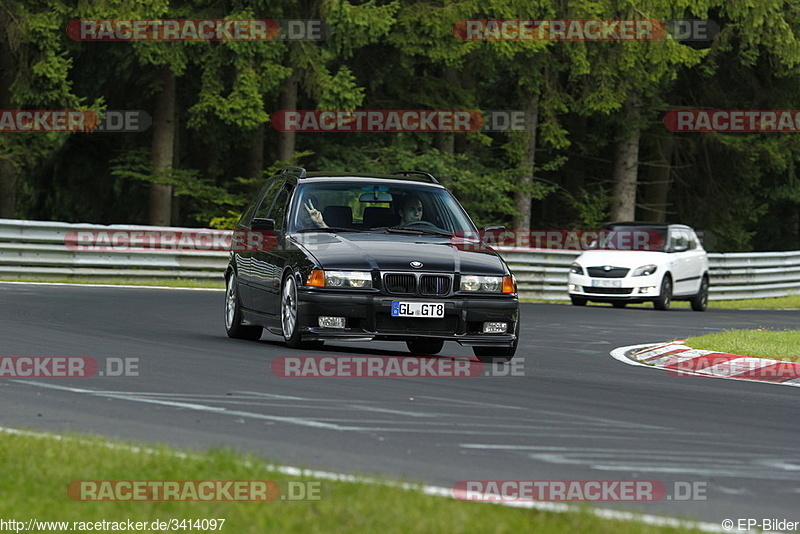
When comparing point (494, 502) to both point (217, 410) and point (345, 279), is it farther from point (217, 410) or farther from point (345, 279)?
point (345, 279)

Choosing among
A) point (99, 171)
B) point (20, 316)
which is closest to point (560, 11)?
point (99, 171)

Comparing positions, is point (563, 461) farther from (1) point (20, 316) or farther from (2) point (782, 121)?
(2) point (782, 121)

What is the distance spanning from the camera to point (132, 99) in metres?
36.6

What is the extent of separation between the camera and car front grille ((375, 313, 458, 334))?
12.8 meters

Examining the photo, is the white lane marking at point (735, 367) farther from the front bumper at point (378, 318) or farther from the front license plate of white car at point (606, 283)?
the front license plate of white car at point (606, 283)

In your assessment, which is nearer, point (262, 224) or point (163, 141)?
point (262, 224)

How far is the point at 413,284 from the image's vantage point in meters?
12.9

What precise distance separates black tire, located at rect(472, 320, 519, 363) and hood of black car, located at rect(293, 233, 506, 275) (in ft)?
2.57

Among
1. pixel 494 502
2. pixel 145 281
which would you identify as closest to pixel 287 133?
pixel 145 281

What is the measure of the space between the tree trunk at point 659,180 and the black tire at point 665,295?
667 inches

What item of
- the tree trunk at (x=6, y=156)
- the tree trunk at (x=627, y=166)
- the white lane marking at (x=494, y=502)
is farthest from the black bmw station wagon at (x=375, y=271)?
the tree trunk at (x=627, y=166)

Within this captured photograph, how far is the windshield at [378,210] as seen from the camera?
14.0 m

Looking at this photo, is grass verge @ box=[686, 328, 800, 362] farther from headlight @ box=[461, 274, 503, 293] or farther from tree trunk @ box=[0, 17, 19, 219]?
tree trunk @ box=[0, 17, 19, 219]

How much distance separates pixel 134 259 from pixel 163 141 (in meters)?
8.79
